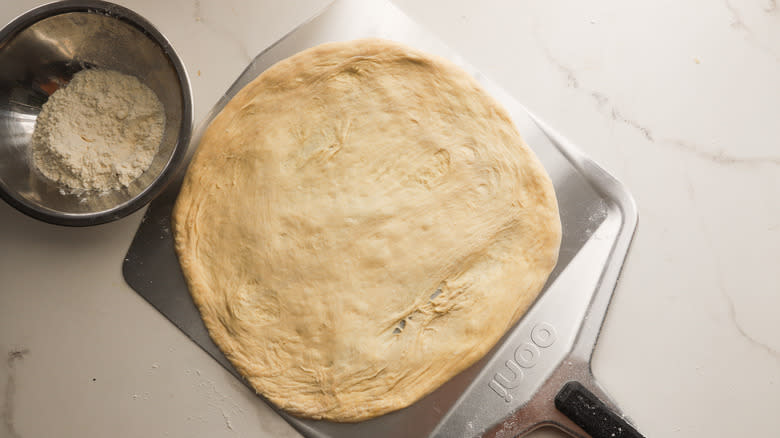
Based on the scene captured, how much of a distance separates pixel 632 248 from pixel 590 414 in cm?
49

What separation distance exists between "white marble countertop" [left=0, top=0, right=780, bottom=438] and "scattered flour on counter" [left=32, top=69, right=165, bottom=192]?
0.14 meters

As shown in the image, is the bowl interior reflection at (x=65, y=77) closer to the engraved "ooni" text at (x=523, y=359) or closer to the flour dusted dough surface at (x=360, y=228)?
the flour dusted dough surface at (x=360, y=228)

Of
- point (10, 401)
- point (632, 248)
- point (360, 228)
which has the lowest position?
point (10, 401)

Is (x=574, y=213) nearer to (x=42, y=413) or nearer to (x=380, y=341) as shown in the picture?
(x=380, y=341)

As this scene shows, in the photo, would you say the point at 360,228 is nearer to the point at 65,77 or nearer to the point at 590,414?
the point at 590,414

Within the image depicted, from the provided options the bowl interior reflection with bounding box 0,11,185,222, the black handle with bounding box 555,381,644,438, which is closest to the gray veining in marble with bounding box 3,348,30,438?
the bowl interior reflection with bounding box 0,11,185,222

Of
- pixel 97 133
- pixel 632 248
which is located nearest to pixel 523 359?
pixel 632 248

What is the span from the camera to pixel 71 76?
1.18 metres

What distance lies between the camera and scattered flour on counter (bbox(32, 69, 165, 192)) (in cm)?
111

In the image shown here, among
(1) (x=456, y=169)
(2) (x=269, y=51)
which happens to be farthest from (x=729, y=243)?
(2) (x=269, y=51)

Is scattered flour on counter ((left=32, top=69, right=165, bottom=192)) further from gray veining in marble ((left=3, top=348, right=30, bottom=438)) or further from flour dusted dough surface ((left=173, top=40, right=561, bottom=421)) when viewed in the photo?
gray veining in marble ((left=3, top=348, right=30, bottom=438))

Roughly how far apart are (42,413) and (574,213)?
149cm

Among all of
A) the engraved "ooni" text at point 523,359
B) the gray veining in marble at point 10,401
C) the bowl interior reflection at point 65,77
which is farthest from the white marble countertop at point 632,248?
the engraved "ooni" text at point 523,359

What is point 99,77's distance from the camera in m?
1.15
